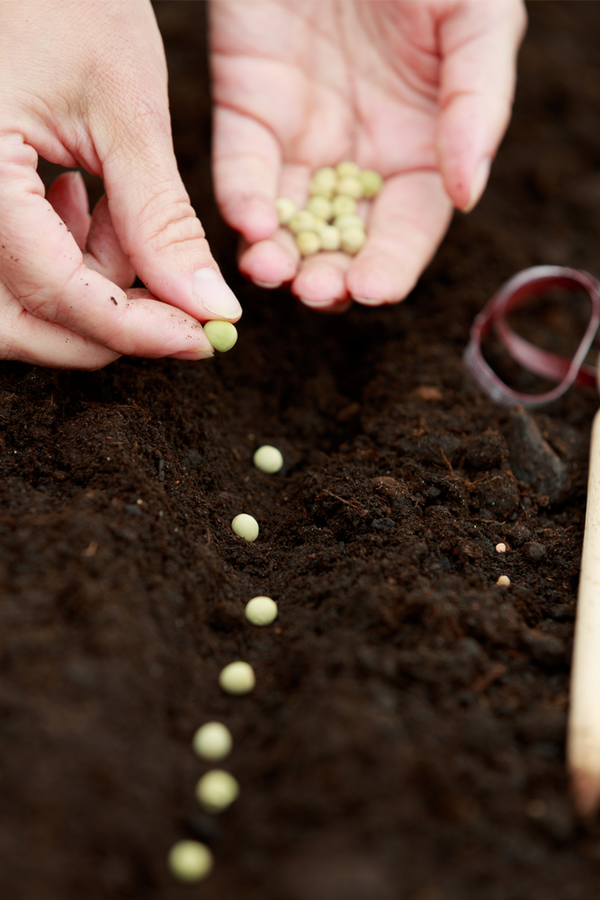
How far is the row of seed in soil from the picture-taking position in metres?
1.24

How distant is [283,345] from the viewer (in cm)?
280

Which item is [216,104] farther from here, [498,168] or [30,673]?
[30,673]

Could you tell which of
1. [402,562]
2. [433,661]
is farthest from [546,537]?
[433,661]

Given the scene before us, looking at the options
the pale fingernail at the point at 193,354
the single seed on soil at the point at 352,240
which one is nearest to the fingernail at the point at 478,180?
the single seed on soil at the point at 352,240

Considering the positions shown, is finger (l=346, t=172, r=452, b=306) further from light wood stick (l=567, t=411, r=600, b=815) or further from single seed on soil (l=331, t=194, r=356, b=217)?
light wood stick (l=567, t=411, r=600, b=815)

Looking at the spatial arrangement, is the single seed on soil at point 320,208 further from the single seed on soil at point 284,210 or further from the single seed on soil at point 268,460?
the single seed on soil at point 268,460

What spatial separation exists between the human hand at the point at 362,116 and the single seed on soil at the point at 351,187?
98mm

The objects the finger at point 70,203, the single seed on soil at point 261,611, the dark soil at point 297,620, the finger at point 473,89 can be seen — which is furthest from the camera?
the finger at point 473,89

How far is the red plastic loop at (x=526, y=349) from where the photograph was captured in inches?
106

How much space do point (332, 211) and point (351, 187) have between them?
15cm

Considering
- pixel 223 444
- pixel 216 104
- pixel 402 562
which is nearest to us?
pixel 402 562

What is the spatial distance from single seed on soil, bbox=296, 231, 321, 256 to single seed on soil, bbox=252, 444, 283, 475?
84cm

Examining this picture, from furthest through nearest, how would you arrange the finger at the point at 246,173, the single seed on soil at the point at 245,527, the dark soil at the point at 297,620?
the finger at the point at 246,173, the single seed on soil at the point at 245,527, the dark soil at the point at 297,620

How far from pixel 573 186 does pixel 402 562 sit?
3170 millimetres
